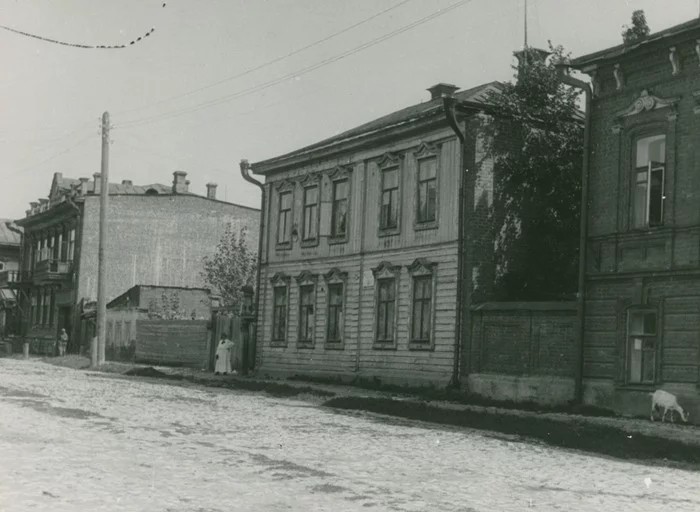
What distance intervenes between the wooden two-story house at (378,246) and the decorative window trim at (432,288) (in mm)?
39

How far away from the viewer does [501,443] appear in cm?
1339

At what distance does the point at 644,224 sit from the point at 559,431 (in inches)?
238

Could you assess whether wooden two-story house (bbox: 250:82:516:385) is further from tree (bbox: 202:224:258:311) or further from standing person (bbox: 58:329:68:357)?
standing person (bbox: 58:329:68:357)

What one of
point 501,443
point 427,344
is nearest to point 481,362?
point 427,344

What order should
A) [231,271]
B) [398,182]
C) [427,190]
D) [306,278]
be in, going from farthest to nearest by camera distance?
[231,271]
[306,278]
[398,182]
[427,190]

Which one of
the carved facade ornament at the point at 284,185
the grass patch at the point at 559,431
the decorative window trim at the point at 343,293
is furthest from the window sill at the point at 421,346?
the carved facade ornament at the point at 284,185

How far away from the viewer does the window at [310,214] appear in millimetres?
30400

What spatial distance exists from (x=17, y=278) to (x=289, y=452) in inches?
2043

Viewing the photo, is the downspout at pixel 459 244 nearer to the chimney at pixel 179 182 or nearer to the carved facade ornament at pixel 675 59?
the carved facade ornament at pixel 675 59

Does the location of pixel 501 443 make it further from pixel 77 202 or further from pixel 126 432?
pixel 77 202

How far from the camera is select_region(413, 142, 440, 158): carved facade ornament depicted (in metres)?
24.8

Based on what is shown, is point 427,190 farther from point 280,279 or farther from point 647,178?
point 280,279

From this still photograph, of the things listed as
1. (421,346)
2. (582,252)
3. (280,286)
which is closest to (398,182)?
(421,346)

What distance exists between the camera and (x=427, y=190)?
25234 mm
